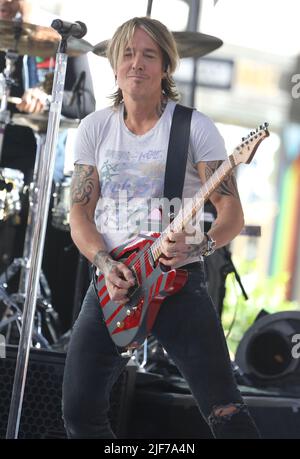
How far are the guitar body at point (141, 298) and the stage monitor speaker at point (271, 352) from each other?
65.6 inches

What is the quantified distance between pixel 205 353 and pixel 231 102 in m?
10.9

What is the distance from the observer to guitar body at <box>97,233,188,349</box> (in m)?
3.07

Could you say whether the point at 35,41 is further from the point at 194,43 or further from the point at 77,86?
the point at 194,43

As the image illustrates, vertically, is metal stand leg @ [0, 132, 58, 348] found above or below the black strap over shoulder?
below

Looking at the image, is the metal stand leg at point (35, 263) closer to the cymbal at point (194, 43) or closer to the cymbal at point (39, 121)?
the cymbal at point (194, 43)

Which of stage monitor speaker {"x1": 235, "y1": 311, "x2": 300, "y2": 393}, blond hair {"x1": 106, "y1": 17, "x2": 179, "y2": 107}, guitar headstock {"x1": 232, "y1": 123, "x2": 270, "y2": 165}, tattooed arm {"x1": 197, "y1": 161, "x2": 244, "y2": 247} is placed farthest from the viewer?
stage monitor speaker {"x1": 235, "y1": 311, "x2": 300, "y2": 393}

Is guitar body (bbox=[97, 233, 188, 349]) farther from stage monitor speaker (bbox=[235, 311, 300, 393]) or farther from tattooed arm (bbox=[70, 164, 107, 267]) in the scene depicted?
stage monitor speaker (bbox=[235, 311, 300, 393])

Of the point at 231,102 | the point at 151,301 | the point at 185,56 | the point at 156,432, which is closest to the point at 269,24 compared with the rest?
the point at 231,102

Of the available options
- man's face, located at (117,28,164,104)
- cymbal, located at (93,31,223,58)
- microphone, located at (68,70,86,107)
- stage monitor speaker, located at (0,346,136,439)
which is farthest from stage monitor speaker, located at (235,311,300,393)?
man's face, located at (117,28,164,104)

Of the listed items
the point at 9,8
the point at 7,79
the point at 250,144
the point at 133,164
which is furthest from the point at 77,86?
Answer: the point at 250,144

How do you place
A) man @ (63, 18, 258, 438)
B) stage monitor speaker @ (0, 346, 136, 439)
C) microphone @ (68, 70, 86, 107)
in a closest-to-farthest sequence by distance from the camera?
man @ (63, 18, 258, 438)
stage monitor speaker @ (0, 346, 136, 439)
microphone @ (68, 70, 86, 107)

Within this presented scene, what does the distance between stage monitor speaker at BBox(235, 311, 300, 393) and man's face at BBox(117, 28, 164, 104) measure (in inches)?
71.4

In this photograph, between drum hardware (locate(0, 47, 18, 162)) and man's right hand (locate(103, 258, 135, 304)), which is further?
drum hardware (locate(0, 47, 18, 162))

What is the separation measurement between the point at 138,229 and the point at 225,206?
302mm
